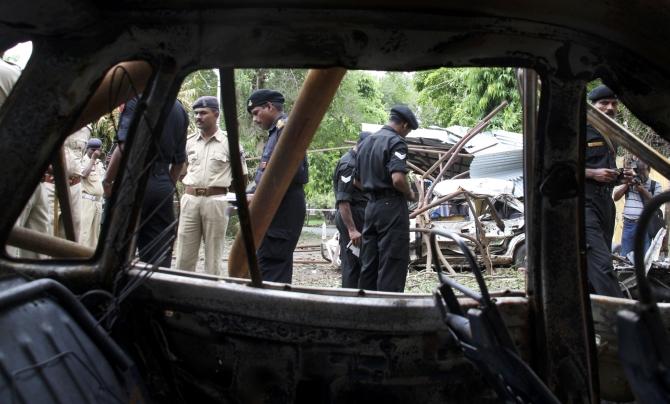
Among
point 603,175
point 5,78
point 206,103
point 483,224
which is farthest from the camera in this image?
point 483,224

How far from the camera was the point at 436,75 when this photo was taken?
18062 mm

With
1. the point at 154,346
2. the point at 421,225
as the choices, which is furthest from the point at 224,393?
the point at 421,225

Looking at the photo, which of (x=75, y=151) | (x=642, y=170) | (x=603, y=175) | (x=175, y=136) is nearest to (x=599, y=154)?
(x=603, y=175)

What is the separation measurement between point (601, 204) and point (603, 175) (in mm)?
225

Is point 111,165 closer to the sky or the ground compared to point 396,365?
closer to the sky

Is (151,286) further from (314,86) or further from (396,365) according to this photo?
(314,86)

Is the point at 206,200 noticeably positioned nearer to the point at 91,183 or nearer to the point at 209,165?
the point at 209,165

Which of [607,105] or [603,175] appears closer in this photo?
[603,175]

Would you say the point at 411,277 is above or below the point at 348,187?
below

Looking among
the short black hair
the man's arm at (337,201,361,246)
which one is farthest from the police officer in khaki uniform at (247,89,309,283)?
the man's arm at (337,201,361,246)

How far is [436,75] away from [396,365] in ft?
55.8

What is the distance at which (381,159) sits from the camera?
5082mm

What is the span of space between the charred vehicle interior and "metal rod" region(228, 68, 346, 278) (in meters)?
0.58

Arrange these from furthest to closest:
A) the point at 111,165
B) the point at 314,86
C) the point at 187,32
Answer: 1. the point at 111,165
2. the point at 314,86
3. the point at 187,32
